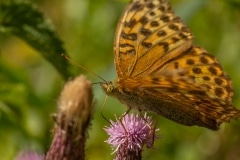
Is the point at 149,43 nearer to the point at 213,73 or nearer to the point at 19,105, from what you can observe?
the point at 213,73

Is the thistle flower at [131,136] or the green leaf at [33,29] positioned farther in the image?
the green leaf at [33,29]

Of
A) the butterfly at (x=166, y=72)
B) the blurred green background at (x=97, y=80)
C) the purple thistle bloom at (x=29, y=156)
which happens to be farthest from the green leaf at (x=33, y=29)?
the purple thistle bloom at (x=29, y=156)

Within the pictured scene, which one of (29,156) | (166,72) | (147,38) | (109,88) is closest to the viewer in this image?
(166,72)

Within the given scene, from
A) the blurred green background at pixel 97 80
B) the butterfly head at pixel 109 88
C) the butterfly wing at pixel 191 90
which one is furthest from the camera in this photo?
the blurred green background at pixel 97 80

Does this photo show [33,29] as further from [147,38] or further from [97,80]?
[97,80]

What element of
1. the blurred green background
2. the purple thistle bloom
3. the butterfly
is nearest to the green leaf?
the blurred green background

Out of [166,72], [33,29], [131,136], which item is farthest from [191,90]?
[33,29]

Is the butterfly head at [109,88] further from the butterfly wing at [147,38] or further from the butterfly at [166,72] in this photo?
the butterfly wing at [147,38]

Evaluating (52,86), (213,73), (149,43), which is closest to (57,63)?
(149,43)

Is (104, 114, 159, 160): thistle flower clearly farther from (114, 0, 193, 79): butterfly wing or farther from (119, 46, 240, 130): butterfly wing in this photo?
(114, 0, 193, 79): butterfly wing

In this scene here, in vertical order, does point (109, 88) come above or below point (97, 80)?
below
